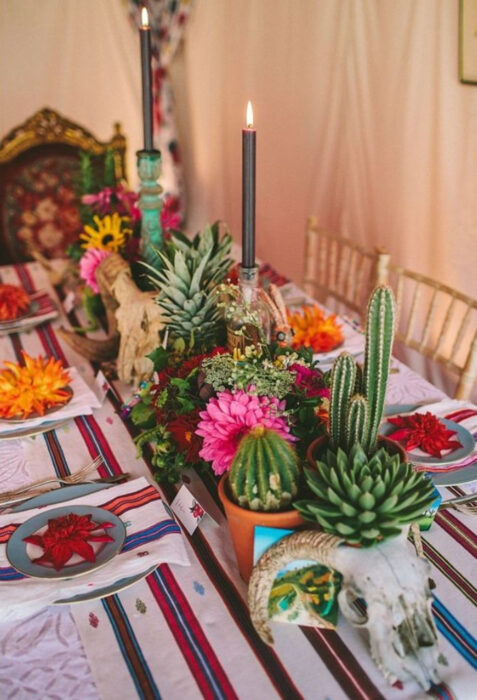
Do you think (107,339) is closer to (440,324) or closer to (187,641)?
(187,641)

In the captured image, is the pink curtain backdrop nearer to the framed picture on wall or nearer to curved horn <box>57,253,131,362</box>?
the framed picture on wall

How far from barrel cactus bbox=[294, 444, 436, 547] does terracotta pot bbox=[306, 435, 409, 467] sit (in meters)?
0.08

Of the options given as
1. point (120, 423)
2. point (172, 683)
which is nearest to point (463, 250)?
point (120, 423)

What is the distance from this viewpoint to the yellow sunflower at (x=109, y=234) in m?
1.68

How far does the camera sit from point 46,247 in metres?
3.04

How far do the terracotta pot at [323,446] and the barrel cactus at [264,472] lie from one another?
0.08 metres

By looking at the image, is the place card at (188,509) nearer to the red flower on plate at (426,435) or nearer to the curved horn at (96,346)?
the red flower on plate at (426,435)

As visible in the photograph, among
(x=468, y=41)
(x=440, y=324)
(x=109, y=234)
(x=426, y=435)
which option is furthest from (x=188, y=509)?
(x=468, y=41)

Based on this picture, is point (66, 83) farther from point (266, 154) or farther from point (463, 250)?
point (463, 250)

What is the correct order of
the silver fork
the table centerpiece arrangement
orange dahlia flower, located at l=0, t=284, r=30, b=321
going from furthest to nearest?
orange dahlia flower, located at l=0, t=284, r=30, b=321
the silver fork
the table centerpiece arrangement

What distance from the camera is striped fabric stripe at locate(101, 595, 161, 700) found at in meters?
0.75

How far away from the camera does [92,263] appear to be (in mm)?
1634

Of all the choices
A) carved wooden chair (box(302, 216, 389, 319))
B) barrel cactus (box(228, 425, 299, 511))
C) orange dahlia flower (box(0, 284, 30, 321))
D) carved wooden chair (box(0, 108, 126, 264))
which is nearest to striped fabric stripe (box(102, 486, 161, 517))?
barrel cactus (box(228, 425, 299, 511))

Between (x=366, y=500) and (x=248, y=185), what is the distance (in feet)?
1.57
